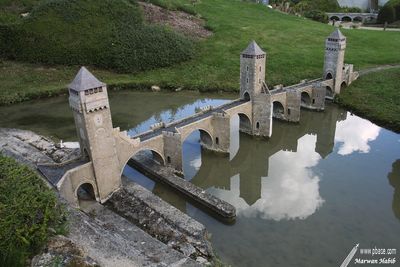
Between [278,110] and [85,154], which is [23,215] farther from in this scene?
[278,110]

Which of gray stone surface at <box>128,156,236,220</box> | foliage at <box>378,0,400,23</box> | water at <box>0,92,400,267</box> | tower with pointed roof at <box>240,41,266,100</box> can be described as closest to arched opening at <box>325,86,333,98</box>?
water at <box>0,92,400,267</box>

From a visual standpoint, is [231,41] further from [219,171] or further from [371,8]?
[371,8]

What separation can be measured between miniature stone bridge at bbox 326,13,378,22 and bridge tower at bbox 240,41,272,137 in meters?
57.5

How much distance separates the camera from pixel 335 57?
38188 mm

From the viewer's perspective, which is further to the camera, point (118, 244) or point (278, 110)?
point (278, 110)

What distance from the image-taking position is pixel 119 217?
19500 mm

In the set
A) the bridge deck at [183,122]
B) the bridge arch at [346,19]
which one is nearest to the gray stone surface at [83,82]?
the bridge deck at [183,122]

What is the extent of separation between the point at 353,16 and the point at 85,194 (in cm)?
7456

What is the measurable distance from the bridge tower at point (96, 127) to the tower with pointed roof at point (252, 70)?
13604 mm

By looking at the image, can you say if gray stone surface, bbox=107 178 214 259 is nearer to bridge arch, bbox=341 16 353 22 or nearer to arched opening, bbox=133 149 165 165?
arched opening, bbox=133 149 165 165

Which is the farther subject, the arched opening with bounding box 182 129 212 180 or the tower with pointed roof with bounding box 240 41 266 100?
the tower with pointed roof with bounding box 240 41 266 100

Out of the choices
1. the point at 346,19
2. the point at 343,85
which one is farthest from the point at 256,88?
the point at 346,19

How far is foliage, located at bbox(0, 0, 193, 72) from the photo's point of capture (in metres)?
48.9

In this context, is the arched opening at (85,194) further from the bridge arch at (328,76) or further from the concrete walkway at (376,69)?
the concrete walkway at (376,69)
